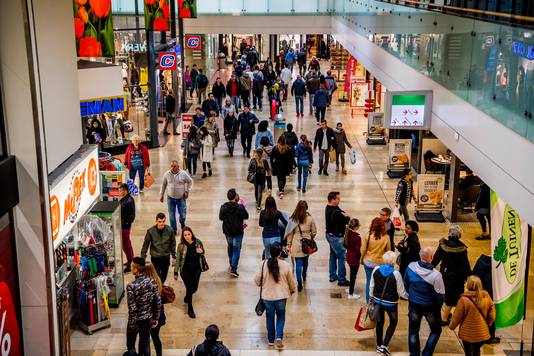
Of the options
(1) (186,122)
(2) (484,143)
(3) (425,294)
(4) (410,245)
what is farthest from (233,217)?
(1) (186,122)

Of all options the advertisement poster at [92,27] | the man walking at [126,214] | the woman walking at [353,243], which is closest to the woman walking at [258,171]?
the man walking at [126,214]

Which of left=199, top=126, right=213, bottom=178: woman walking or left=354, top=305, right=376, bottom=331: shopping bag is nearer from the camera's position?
left=354, top=305, right=376, bottom=331: shopping bag

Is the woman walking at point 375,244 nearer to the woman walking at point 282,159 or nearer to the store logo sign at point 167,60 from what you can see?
the woman walking at point 282,159

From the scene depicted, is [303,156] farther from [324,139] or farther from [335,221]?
[335,221]

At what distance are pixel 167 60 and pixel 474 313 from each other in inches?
663

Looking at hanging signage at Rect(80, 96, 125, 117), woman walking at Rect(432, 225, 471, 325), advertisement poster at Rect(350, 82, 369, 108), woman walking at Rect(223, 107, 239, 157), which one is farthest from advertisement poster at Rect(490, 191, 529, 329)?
advertisement poster at Rect(350, 82, 369, 108)

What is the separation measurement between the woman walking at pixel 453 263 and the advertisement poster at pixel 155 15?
13286 mm

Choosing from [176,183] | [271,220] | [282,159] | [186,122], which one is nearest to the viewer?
[271,220]

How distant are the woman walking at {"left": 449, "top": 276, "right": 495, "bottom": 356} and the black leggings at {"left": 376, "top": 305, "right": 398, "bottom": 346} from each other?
81 centimetres

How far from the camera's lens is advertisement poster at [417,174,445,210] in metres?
16.4

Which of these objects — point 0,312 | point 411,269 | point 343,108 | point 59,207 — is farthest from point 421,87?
point 343,108

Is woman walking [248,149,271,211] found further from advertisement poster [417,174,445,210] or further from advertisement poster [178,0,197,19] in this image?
advertisement poster [178,0,197,19]

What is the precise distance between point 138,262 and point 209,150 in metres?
10.2

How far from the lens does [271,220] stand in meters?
12.2
